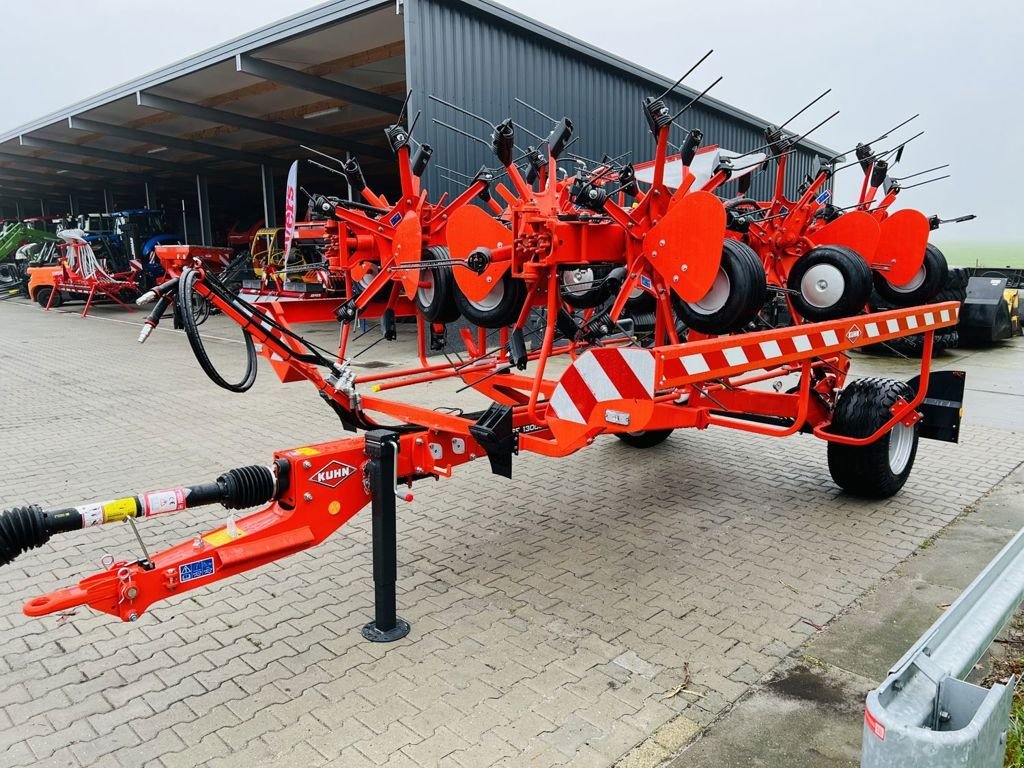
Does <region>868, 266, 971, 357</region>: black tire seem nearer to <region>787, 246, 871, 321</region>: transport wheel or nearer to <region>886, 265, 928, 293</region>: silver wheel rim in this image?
<region>886, 265, 928, 293</region>: silver wheel rim

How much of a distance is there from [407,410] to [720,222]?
1832mm

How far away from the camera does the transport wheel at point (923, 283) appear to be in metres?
5.37

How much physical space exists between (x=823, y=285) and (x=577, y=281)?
5.20 ft

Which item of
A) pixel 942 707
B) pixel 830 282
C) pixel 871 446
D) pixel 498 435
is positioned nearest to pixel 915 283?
pixel 830 282

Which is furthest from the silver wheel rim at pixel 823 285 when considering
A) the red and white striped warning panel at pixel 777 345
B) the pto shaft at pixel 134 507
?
the pto shaft at pixel 134 507

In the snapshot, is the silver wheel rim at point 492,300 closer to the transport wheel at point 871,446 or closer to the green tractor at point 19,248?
the transport wheel at point 871,446

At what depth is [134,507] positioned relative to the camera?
2.65m

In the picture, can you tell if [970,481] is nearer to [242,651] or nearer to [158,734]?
[242,651]

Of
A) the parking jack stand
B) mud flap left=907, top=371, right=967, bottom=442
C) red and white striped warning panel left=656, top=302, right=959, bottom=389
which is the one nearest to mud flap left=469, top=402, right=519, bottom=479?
the parking jack stand

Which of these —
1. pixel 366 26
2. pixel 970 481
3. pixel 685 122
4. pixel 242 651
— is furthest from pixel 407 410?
pixel 685 122

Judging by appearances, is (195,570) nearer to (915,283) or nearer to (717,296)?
(717,296)

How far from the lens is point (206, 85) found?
14578 mm

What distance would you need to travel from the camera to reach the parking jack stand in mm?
3170

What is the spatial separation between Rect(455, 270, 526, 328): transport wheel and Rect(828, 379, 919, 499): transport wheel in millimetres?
2201
